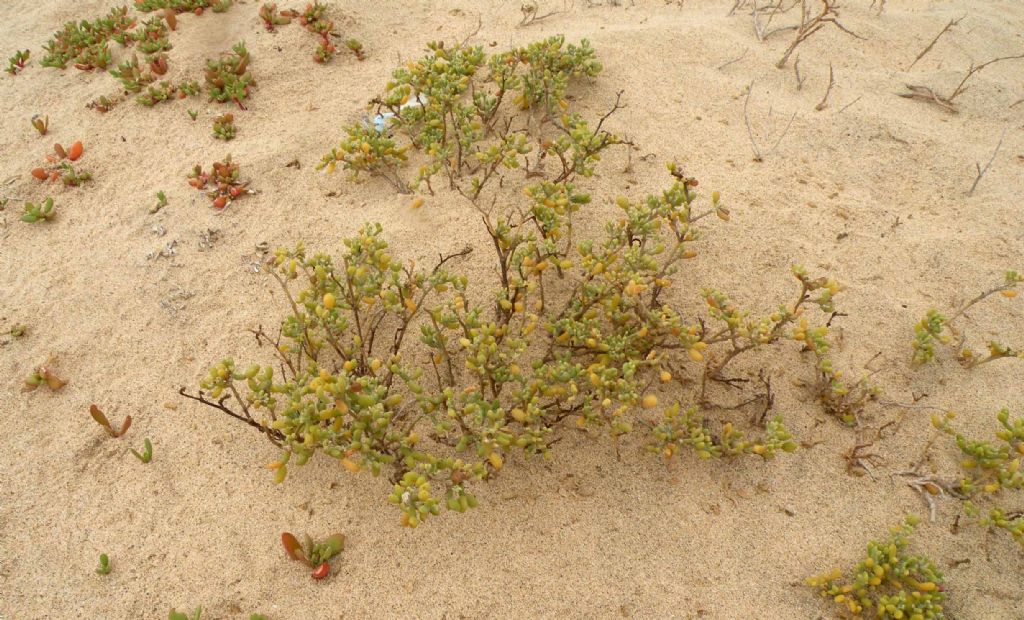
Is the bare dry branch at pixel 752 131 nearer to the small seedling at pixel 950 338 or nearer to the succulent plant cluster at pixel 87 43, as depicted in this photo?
the small seedling at pixel 950 338

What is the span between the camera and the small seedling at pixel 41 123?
494cm

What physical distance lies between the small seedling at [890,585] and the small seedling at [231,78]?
4.72 m

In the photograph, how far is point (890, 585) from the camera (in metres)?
2.53

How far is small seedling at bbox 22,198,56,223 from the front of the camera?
4195mm

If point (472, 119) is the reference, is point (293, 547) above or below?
below

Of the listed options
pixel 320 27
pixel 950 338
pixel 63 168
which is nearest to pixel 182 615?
pixel 63 168

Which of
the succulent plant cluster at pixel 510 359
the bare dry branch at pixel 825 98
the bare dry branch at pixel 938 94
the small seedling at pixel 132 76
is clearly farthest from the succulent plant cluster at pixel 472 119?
the bare dry branch at pixel 938 94

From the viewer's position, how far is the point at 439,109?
404cm

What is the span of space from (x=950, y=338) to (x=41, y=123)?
607 centimetres

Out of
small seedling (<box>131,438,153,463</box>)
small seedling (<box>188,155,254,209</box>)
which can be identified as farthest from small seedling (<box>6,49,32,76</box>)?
small seedling (<box>131,438,153,463</box>)

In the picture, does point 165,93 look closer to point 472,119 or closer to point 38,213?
point 38,213

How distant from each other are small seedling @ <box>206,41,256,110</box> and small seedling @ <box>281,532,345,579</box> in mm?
3469

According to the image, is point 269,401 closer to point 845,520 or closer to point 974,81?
point 845,520

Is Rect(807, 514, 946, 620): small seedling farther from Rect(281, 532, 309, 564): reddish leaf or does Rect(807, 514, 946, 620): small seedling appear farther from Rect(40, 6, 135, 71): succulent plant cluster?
Rect(40, 6, 135, 71): succulent plant cluster
